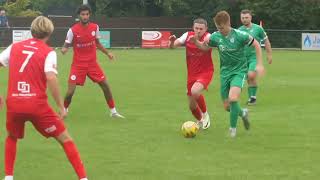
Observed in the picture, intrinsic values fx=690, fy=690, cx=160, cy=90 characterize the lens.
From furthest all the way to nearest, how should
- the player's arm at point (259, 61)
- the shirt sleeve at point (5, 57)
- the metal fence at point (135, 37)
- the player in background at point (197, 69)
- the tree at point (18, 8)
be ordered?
1. the tree at point (18, 8)
2. the metal fence at point (135, 37)
3. the player in background at point (197, 69)
4. the player's arm at point (259, 61)
5. the shirt sleeve at point (5, 57)

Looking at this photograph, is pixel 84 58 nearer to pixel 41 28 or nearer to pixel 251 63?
pixel 251 63

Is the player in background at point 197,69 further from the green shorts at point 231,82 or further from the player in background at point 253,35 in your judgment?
the player in background at point 253,35

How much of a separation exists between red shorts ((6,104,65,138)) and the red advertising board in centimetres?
3548

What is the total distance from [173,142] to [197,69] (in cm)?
176

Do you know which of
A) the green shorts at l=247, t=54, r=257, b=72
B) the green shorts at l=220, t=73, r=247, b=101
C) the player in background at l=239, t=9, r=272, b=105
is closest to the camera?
the green shorts at l=220, t=73, r=247, b=101

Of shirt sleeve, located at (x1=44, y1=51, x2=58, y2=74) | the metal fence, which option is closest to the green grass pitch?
shirt sleeve, located at (x1=44, y1=51, x2=58, y2=74)

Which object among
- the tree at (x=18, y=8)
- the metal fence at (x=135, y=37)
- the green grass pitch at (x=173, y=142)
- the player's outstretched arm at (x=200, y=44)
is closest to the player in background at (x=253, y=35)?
the green grass pitch at (x=173, y=142)

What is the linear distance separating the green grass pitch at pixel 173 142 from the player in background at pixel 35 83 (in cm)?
98

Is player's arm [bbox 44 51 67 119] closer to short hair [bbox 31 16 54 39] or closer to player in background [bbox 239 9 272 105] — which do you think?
short hair [bbox 31 16 54 39]

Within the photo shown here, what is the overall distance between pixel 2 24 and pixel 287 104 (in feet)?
97.8

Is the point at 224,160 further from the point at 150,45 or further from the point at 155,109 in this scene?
the point at 150,45

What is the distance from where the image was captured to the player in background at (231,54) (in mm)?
10805

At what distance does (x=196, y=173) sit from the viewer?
848 cm

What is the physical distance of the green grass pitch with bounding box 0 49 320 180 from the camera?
8.56 metres
